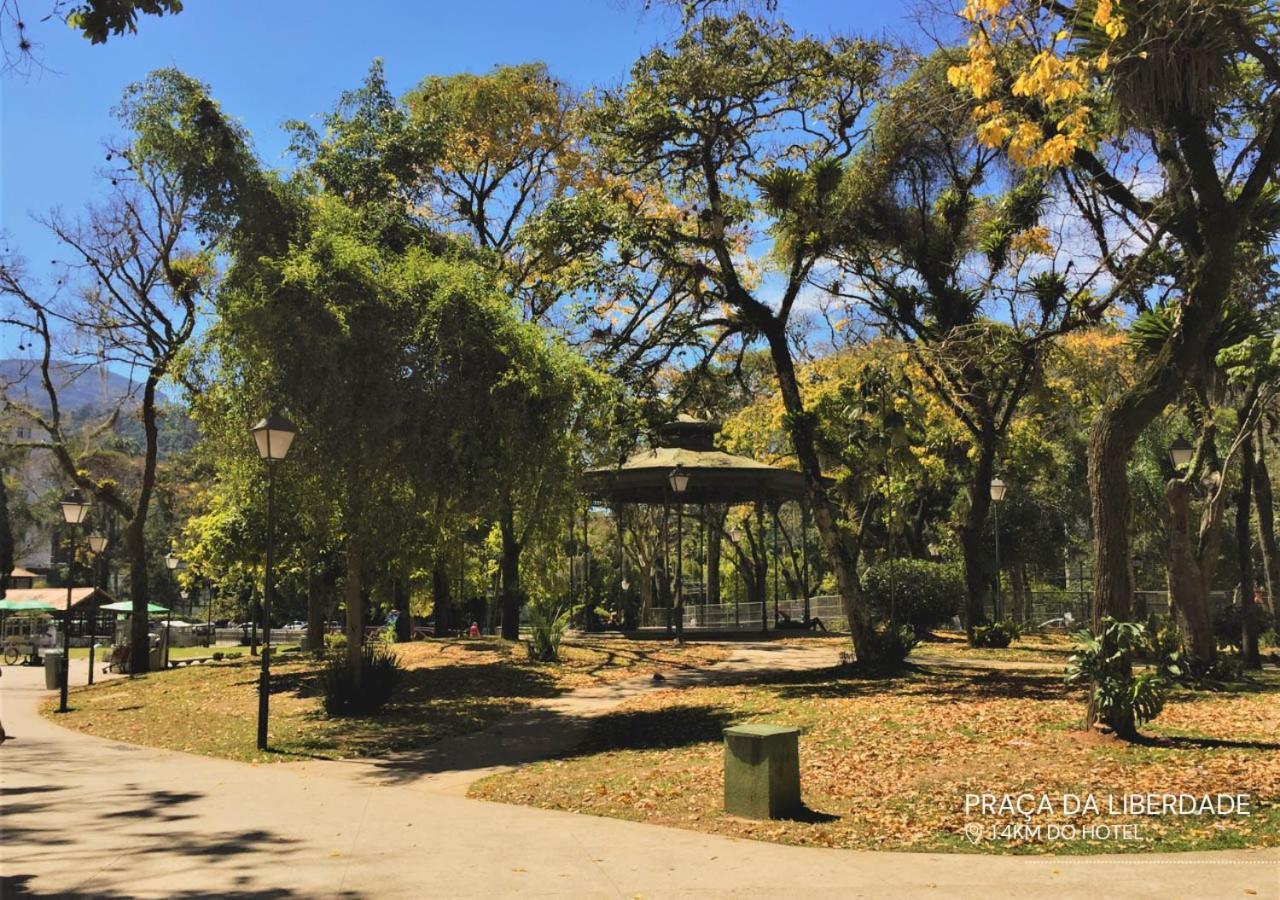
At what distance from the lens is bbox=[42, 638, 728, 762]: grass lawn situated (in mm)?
12922

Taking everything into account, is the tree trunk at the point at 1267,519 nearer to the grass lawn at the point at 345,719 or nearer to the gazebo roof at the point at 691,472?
the gazebo roof at the point at 691,472

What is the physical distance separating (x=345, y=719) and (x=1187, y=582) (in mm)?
13065

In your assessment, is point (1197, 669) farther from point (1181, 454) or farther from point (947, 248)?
point (947, 248)

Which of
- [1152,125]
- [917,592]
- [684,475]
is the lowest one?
[917,592]

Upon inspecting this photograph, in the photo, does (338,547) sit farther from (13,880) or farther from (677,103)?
(13,880)

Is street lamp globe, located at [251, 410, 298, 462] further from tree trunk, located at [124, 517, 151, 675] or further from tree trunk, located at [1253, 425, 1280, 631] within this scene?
tree trunk, located at [1253, 425, 1280, 631]

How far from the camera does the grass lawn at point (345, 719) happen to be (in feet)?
42.4

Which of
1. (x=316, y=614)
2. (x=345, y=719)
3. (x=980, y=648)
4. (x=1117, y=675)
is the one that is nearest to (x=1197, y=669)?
(x=1117, y=675)

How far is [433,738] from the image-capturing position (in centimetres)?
1281

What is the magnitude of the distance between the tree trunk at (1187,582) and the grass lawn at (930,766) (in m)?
1.02

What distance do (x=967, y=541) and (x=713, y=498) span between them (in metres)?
9.13

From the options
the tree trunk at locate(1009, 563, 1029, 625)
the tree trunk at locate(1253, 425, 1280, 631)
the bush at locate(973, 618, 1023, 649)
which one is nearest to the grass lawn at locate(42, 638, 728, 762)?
the bush at locate(973, 618, 1023, 649)

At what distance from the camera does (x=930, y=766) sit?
29.1 ft

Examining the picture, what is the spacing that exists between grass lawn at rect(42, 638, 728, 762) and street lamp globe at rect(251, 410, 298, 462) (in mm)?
3855
